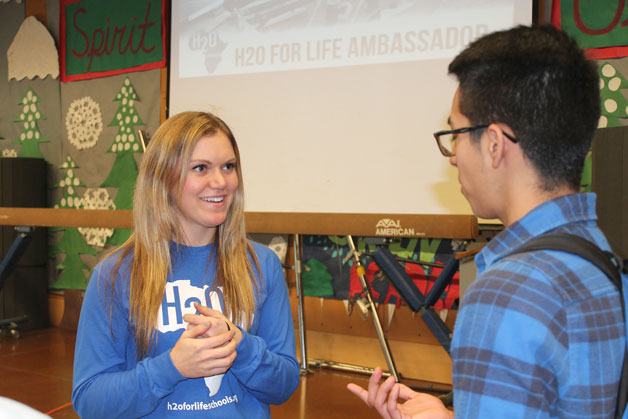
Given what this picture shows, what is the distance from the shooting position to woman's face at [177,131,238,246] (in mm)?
1515

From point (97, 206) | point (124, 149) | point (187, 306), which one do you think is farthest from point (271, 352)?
point (97, 206)

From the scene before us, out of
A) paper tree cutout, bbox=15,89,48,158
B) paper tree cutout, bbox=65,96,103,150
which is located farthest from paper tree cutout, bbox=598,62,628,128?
paper tree cutout, bbox=15,89,48,158

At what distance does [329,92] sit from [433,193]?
90 centimetres

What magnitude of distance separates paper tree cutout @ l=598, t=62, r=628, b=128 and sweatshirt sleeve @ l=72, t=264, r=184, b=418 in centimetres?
253

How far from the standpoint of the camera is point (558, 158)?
858mm

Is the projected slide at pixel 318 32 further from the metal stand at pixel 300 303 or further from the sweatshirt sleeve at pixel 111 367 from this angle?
the sweatshirt sleeve at pixel 111 367

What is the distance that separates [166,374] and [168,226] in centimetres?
39

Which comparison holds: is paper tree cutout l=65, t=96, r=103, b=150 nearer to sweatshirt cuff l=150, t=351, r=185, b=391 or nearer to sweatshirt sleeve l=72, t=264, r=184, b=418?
sweatshirt sleeve l=72, t=264, r=184, b=418

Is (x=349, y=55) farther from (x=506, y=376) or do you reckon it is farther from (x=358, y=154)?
(x=506, y=376)

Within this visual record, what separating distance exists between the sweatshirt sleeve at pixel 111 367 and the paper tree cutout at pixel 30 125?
13.9 ft

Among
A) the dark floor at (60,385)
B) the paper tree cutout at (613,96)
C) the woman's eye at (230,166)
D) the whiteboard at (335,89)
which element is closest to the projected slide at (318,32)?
the whiteboard at (335,89)

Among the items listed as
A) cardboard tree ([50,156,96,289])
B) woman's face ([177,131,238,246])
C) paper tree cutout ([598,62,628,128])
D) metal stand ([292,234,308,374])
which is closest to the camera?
woman's face ([177,131,238,246])

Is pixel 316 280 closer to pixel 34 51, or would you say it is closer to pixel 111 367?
pixel 111 367

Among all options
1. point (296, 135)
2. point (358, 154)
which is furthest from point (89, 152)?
point (358, 154)
